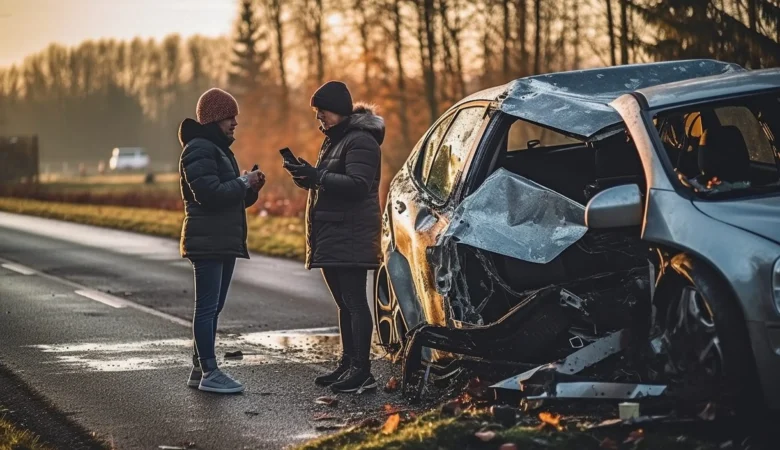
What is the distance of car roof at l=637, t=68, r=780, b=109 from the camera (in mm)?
6836

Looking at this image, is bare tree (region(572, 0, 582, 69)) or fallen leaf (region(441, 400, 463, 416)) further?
bare tree (region(572, 0, 582, 69))

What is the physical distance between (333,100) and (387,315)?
1712 mm

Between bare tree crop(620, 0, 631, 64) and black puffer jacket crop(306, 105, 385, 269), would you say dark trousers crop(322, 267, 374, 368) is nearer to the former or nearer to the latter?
black puffer jacket crop(306, 105, 385, 269)

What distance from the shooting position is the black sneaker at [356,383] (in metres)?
8.18

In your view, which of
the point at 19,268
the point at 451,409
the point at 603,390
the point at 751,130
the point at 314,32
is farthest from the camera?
the point at 314,32

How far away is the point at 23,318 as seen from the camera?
12.0 m

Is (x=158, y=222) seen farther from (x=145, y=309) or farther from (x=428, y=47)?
(x=145, y=309)

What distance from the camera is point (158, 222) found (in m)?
27.9

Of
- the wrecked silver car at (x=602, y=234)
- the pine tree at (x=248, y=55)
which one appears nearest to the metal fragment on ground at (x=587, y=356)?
the wrecked silver car at (x=602, y=234)

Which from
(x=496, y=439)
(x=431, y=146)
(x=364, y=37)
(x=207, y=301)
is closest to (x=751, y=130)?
(x=431, y=146)

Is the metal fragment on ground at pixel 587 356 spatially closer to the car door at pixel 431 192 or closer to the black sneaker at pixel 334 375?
the car door at pixel 431 192

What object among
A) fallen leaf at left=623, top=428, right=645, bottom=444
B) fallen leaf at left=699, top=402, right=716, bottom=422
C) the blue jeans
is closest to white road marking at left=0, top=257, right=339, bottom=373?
the blue jeans

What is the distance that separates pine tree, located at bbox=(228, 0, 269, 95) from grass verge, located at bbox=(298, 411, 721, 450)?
6117 centimetres

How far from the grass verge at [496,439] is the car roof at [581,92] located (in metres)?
1.93
